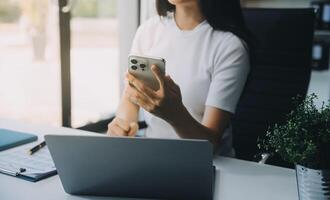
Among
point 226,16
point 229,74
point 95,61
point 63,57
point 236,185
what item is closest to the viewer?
point 236,185

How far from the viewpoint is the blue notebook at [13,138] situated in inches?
46.1

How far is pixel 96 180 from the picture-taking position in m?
0.85

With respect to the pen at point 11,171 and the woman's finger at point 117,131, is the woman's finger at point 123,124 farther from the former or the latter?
the pen at point 11,171

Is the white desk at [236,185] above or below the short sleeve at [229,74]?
below

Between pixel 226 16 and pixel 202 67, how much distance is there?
187 mm

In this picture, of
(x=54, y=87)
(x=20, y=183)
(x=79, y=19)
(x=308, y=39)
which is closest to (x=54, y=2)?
(x=79, y=19)

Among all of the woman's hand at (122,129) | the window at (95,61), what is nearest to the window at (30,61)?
the window at (95,61)

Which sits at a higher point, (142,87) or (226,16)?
(226,16)

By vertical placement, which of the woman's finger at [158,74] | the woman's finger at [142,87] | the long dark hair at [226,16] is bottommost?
the woman's finger at [142,87]

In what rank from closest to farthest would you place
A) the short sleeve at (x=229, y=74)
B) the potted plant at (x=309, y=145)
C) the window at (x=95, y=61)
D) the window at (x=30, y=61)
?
the potted plant at (x=309, y=145)
the short sleeve at (x=229, y=74)
the window at (x=30, y=61)
the window at (x=95, y=61)

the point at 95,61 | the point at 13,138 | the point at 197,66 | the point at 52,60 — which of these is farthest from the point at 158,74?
the point at 95,61

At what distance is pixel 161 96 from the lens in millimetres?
1100

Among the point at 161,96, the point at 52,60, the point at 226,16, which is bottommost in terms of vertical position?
the point at 52,60

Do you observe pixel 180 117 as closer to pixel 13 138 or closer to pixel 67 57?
pixel 13 138
